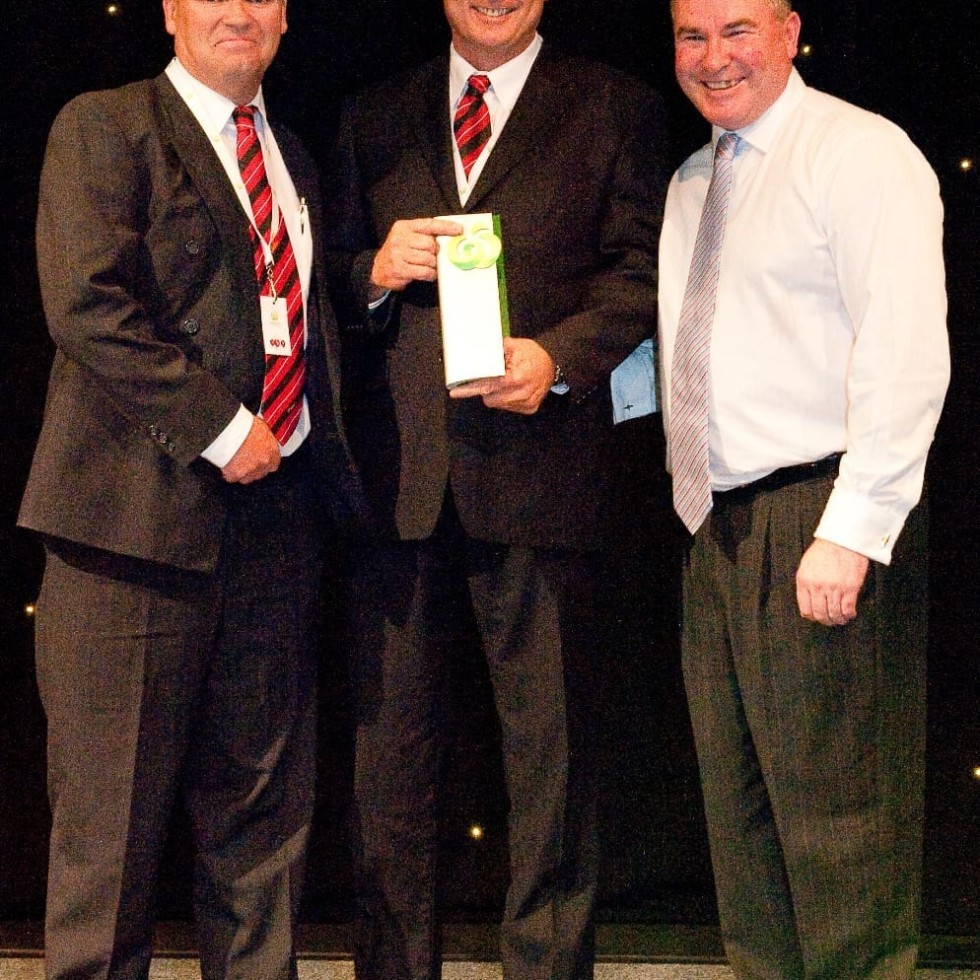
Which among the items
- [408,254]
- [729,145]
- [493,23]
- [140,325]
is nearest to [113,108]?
[140,325]

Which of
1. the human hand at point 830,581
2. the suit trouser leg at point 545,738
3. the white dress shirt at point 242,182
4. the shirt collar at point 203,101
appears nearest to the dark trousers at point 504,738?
the suit trouser leg at point 545,738

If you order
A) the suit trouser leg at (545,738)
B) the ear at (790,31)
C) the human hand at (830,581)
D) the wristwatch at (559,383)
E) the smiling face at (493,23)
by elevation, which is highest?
the smiling face at (493,23)

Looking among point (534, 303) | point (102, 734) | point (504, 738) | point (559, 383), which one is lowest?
point (504, 738)

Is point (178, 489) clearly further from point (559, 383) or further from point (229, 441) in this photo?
point (559, 383)

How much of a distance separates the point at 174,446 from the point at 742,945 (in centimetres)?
109

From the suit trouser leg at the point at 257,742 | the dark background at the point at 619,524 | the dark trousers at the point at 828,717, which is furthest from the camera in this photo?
the dark background at the point at 619,524

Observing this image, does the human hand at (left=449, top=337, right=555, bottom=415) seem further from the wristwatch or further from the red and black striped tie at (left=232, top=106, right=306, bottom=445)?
the red and black striped tie at (left=232, top=106, right=306, bottom=445)

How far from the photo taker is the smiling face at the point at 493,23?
2.15 m

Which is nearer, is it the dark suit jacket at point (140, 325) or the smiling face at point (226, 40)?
the dark suit jacket at point (140, 325)

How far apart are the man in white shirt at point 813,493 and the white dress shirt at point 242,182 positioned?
0.57 meters

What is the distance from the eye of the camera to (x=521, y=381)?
2.02 meters

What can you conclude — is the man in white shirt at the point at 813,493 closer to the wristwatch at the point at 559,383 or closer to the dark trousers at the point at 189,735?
the wristwatch at the point at 559,383

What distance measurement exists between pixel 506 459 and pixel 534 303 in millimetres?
239

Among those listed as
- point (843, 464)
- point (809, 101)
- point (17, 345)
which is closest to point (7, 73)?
point (17, 345)
